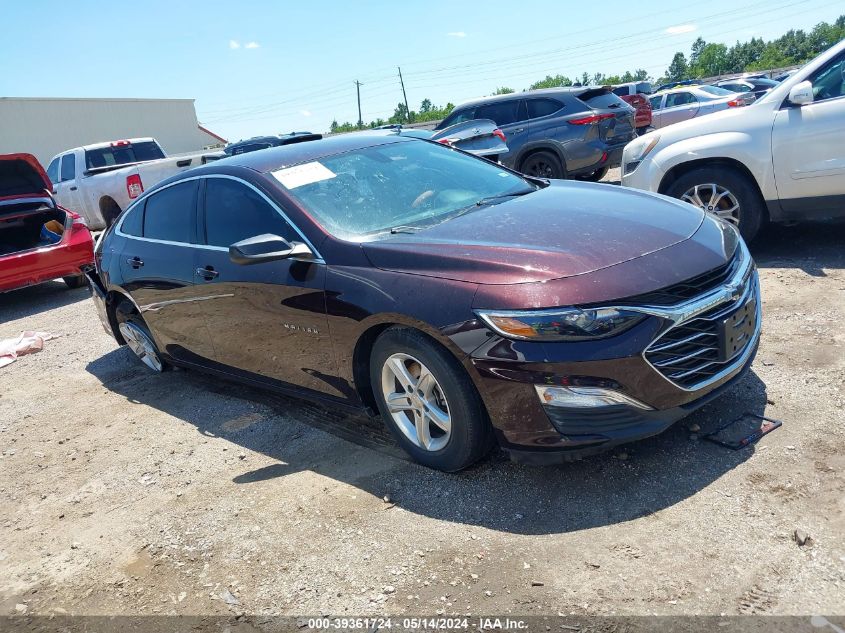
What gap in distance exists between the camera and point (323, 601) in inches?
107

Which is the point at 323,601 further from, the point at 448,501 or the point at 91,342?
the point at 91,342

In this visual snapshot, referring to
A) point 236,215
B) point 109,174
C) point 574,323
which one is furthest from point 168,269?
point 109,174

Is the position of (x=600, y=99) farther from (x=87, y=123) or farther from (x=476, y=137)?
(x=87, y=123)

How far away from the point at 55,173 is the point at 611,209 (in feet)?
46.7

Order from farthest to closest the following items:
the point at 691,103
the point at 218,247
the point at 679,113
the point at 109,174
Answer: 1. the point at 691,103
2. the point at 679,113
3. the point at 109,174
4. the point at 218,247

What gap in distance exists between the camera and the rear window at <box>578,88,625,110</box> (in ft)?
36.1

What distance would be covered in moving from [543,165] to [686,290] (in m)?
8.64

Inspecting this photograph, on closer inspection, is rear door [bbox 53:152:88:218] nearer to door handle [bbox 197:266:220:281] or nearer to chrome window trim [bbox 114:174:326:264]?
chrome window trim [bbox 114:174:326:264]

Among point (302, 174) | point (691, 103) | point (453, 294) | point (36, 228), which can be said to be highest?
point (691, 103)

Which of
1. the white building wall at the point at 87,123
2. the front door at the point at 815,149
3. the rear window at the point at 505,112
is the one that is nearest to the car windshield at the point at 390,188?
the front door at the point at 815,149

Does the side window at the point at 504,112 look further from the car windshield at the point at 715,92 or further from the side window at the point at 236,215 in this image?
the car windshield at the point at 715,92

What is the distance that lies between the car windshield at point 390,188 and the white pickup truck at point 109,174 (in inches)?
344

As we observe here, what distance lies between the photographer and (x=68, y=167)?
14055mm

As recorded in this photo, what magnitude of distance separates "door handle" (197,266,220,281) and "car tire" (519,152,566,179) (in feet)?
24.6
